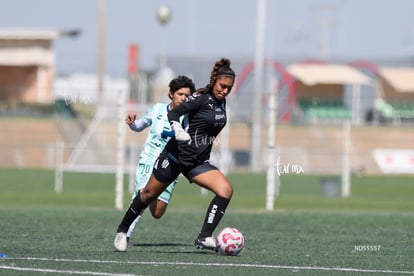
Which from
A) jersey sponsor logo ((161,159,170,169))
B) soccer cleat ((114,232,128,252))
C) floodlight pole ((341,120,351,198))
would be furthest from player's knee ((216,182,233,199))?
floodlight pole ((341,120,351,198))

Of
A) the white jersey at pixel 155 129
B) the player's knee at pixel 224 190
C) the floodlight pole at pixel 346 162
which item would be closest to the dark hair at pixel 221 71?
the player's knee at pixel 224 190

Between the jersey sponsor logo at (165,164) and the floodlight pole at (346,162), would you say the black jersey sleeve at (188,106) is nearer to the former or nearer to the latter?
the jersey sponsor logo at (165,164)

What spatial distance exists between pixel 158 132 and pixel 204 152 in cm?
186

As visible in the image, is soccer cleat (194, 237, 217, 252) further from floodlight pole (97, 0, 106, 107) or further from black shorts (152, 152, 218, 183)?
floodlight pole (97, 0, 106, 107)

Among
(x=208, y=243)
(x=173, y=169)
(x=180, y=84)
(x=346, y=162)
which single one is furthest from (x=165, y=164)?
(x=346, y=162)

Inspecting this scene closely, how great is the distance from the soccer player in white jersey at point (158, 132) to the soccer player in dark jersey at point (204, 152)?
3.53 ft

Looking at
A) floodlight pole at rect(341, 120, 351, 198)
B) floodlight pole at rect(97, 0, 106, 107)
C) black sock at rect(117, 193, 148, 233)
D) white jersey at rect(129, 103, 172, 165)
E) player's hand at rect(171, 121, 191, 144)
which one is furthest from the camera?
floodlight pole at rect(97, 0, 106, 107)

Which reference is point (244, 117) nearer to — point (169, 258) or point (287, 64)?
point (287, 64)

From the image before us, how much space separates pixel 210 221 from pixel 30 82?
42.7 metres

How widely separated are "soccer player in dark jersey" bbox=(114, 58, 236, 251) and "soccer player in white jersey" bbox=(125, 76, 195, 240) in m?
1.08

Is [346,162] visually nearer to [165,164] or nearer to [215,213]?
[215,213]

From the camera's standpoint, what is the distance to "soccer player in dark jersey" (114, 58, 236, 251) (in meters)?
12.1

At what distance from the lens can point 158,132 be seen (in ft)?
45.9

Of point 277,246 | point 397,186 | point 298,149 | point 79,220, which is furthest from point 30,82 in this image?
point 277,246
